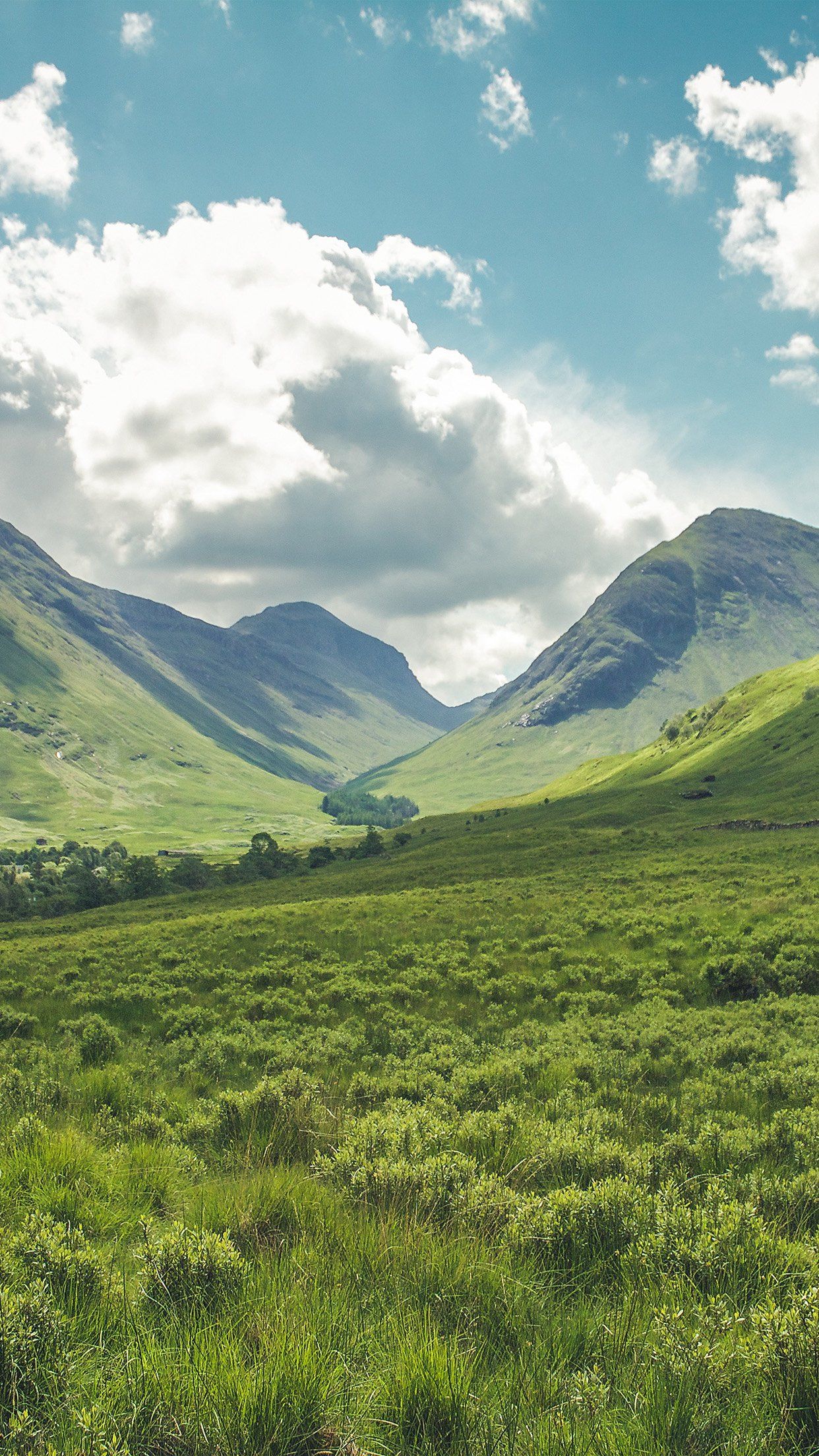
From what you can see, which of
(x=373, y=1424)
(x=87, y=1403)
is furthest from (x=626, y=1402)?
(x=87, y=1403)

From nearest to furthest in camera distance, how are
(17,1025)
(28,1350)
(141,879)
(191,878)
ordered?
(28,1350) → (17,1025) → (141,879) → (191,878)

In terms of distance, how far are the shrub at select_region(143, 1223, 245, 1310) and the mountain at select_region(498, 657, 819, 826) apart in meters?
86.0

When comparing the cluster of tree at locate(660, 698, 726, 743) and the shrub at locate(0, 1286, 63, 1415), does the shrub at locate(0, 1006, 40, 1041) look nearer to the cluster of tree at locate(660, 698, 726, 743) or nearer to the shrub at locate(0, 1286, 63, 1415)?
the shrub at locate(0, 1286, 63, 1415)

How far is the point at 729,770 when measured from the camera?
442 feet

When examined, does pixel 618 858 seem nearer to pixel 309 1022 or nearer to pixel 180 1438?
pixel 309 1022

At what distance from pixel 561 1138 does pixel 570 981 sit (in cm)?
1645

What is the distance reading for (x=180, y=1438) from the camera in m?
3.51

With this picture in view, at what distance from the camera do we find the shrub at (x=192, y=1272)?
4.86 meters

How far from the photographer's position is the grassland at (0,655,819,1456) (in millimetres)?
3744

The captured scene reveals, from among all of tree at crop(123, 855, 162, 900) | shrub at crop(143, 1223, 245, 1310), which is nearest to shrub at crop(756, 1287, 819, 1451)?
shrub at crop(143, 1223, 245, 1310)

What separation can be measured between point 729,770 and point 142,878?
375 ft

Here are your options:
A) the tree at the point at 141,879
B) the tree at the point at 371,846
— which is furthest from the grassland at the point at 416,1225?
the tree at the point at 371,846

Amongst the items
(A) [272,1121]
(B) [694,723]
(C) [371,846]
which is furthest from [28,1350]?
(B) [694,723]

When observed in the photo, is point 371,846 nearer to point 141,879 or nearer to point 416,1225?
point 141,879
